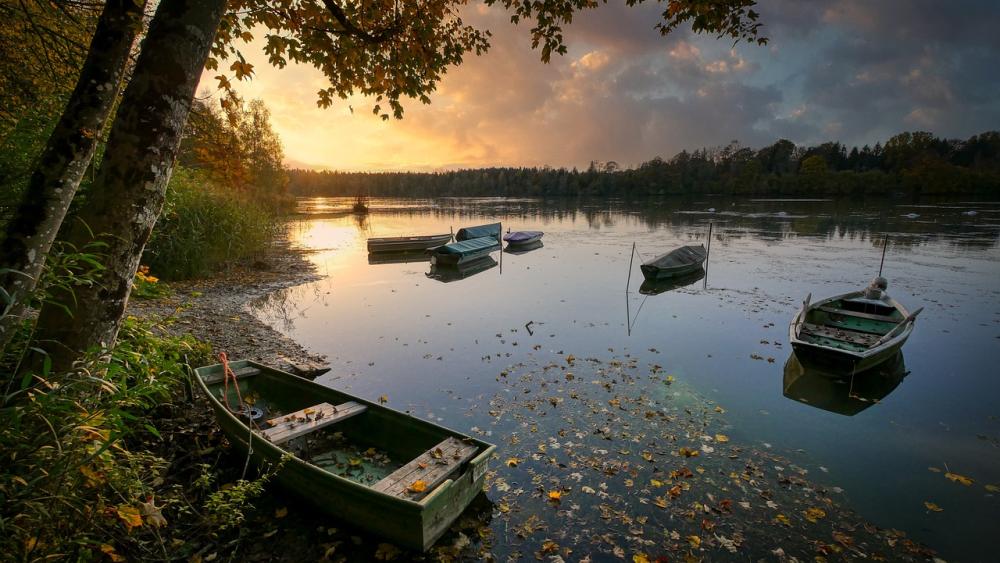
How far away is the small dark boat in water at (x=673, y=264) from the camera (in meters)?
21.3

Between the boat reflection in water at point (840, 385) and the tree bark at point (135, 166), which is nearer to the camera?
the tree bark at point (135, 166)

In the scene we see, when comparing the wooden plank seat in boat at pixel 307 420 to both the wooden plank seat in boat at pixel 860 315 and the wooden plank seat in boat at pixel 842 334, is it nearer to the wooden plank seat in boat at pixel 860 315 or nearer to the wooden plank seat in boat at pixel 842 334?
the wooden plank seat in boat at pixel 842 334

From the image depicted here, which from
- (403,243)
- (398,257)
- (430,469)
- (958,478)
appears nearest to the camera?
(430,469)

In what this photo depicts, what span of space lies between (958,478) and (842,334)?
6.07m

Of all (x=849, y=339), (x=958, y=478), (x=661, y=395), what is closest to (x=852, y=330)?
(x=849, y=339)

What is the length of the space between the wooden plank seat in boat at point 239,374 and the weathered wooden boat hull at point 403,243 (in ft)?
72.4

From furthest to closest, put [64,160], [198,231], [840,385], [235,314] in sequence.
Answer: [198,231] < [235,314] < [840,385] < [64,160]

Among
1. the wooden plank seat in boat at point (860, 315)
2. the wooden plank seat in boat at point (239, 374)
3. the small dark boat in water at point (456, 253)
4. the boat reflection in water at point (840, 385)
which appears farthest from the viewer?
the small dark boat in water at point (456, 253)

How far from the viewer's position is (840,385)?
33.8 feet

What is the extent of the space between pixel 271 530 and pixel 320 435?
Result: 62.4 inches

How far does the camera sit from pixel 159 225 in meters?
16.1

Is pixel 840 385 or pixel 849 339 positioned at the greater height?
pixel 849 339

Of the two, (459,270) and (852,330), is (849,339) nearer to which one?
(852,330)

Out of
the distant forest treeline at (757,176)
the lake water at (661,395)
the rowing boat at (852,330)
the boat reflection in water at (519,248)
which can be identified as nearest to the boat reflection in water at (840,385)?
the lake water at (661,395)
